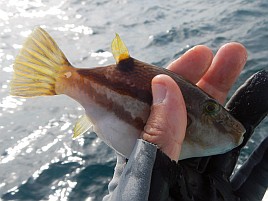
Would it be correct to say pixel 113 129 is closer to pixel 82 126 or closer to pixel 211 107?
pixel 82 126

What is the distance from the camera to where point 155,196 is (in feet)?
8.37

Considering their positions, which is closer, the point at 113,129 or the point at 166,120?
the point at 166,120

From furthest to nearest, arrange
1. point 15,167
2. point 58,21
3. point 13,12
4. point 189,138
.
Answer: point 13,12, point 58,21, point 15,167, point 189,138

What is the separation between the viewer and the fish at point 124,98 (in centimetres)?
303

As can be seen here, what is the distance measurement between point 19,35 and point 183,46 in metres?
6.26

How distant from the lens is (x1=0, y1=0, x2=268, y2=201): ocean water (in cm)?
593

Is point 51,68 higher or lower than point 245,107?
higher

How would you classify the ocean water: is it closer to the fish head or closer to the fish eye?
the fish head

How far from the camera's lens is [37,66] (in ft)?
11.0

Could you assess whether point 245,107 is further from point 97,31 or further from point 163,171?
point 97,31

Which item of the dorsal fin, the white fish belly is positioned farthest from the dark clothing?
the dorsal fin

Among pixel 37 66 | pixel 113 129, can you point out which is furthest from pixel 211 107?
pixel 37 66

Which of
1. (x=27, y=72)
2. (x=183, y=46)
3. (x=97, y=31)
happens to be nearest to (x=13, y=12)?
(x=97, y=31)

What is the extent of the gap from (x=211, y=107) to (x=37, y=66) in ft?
5.26
